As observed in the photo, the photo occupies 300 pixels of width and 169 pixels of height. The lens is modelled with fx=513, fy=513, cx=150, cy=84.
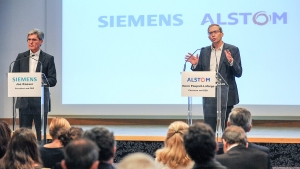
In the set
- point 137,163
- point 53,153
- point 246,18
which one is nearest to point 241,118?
point 53,153

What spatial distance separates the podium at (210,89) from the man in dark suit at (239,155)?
4.63ft

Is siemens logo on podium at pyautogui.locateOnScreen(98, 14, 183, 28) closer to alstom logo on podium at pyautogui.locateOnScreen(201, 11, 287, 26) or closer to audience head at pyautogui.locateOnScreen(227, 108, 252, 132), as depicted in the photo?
alstom logo on podium at pyautogui.locateOnScreen(201, 11, 287, 26)

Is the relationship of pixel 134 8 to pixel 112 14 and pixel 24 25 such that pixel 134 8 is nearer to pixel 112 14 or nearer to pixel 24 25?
pixel 112 14

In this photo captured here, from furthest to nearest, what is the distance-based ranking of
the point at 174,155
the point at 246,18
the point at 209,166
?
the point at 246,18 < the point at 174,155 < the point at 209,166

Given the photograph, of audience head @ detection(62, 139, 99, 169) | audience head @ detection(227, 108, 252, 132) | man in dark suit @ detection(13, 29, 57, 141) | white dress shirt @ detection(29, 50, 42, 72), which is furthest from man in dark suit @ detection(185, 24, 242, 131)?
audience head @ detection(62, 139, 99, 169)

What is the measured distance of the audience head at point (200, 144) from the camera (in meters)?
2.64

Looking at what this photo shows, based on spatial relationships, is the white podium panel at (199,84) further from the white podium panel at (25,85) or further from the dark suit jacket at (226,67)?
the white podium panel at (25,85)

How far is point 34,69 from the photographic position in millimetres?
5473

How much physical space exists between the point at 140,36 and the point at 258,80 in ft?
6.21

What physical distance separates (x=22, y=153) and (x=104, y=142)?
1.71 feet

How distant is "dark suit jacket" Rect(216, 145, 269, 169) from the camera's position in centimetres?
325

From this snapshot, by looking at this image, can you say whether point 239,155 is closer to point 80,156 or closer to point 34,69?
point 80,156

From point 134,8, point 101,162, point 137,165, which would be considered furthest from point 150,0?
point 137,165

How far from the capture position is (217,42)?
5285 mm
